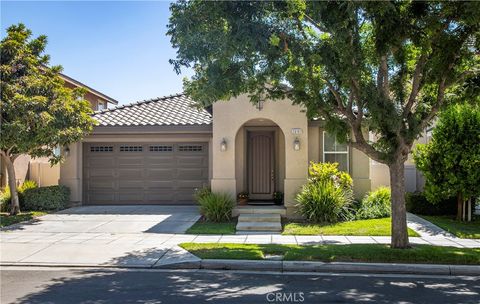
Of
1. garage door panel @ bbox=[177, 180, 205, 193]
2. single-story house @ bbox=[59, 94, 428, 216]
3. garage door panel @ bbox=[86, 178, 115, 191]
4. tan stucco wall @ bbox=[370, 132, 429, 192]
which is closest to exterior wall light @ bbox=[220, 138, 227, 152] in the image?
single-story house @ bbox=[59, 94, 428, 216]

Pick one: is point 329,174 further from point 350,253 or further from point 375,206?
Result: point 350,253

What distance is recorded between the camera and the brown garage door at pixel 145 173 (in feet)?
55.0

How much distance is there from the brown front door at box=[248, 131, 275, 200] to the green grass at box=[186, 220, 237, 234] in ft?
9.84

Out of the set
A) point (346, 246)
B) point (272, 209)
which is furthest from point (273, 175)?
point (346, 246)

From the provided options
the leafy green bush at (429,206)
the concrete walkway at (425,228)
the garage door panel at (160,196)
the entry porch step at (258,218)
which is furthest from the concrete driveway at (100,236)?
the leafy green bush at (429,206)

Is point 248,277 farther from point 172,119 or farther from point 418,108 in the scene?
point 172,119

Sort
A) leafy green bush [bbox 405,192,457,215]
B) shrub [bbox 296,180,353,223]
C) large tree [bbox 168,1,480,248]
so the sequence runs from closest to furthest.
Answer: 1. large tree [bbox 168,1,480,248]
2. shrub [bbox 296,180,353,223]
3. leafy green bush [bbox 405,192,457,215]

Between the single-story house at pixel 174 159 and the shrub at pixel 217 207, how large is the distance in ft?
6.61

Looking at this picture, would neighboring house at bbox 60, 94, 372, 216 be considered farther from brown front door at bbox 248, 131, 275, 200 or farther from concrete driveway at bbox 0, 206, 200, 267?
concrete driveway at bbox 0, 206, 200, 267

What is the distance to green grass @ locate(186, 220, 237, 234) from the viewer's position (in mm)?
11797

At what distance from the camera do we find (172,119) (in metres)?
16.6

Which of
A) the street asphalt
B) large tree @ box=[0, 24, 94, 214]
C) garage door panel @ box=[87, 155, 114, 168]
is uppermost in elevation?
large tree @ box=[0, 24, 94, 214]

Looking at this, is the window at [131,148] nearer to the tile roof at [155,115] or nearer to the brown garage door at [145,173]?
the brown garage door at [145,173]

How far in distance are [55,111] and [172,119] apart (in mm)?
4344
